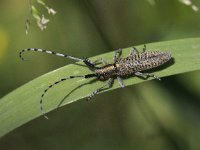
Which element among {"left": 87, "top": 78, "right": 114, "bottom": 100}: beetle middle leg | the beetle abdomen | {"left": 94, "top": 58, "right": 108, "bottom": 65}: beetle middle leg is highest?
{"left": 94, "top": 58, "right": 108, "bottom": 65}: beetle middle leg

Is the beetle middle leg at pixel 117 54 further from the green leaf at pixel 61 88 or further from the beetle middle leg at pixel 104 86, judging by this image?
the beetle middle leg at pixel 104 86

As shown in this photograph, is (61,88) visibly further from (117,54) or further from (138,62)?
(138,62)

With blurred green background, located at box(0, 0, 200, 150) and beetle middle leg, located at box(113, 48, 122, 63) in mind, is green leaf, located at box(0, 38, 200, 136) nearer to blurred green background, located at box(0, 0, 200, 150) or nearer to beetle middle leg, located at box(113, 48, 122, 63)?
beetle middle leg, located at box(113, 48, 122, 63)

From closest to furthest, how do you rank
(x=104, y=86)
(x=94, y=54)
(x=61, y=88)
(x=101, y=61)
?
(x=61, y=88) < (x=104, y=86) < (x=101, y=61) < (x=94, y=54)

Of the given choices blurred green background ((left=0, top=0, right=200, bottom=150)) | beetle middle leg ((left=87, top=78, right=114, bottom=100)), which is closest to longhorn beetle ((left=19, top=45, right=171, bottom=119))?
beetle middle leg ((left=87, top=78, right=114, bottom=100))

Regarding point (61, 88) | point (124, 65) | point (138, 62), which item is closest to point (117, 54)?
point (124, 65)

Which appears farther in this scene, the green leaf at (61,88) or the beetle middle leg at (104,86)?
the beetle middle leg at (104,86)

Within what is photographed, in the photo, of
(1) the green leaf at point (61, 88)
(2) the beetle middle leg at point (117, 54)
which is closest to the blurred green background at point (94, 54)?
(2) the beetle middle leg at point (117, 54)
